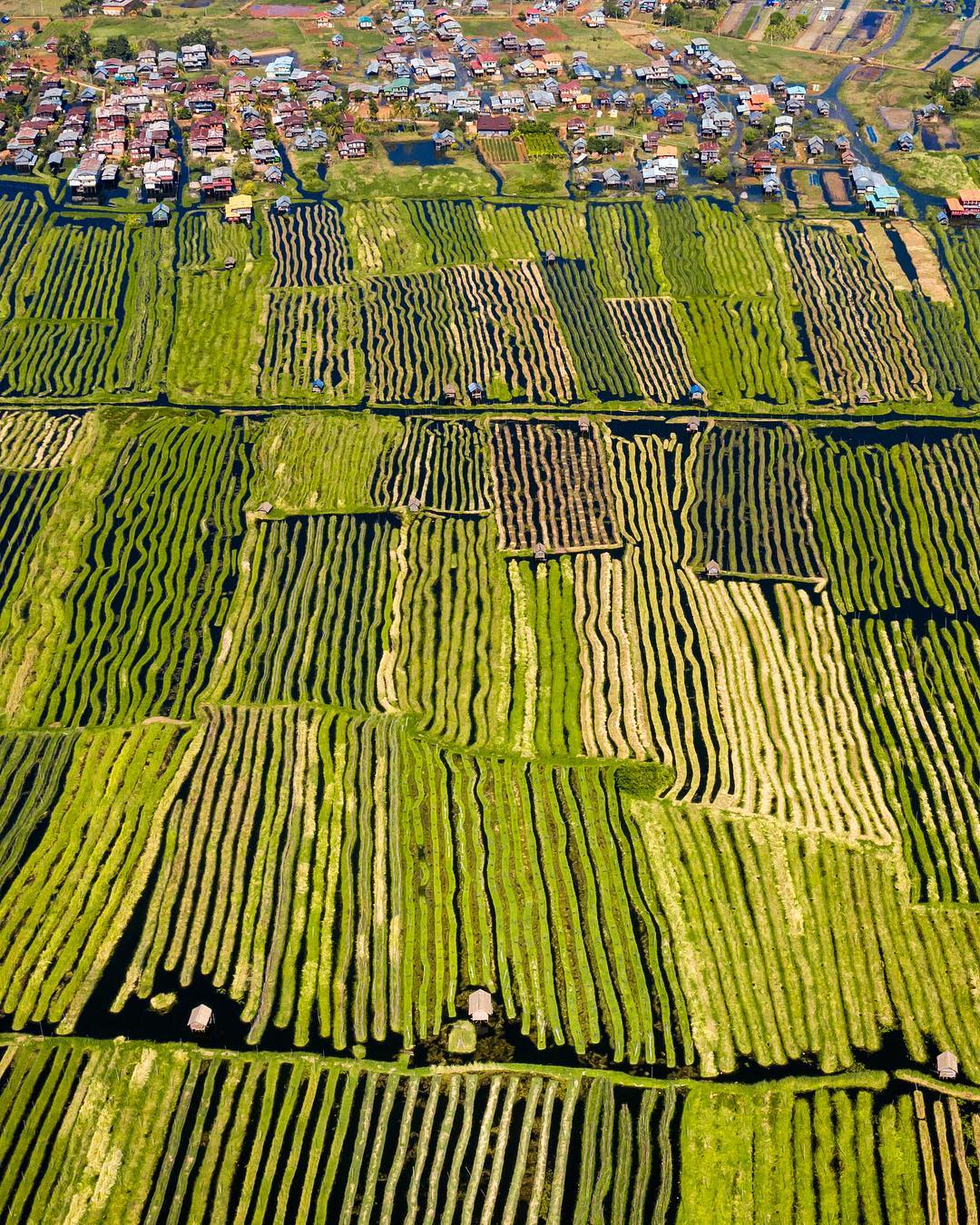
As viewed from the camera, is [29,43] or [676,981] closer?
[676,981]

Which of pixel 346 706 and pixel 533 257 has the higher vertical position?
pixel 533 257

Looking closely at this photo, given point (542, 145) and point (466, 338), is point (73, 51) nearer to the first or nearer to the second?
point (542, 145)

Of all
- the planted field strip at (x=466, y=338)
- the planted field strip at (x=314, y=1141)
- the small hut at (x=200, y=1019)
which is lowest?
the planted field strip at (x=314, y=1141)

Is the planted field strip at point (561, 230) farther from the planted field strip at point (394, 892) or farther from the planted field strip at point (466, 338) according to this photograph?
the planted field strip at point (394, 892)

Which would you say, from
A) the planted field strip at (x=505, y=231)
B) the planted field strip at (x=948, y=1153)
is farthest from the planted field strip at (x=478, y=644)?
the planted field strip at (x=505, y=231)

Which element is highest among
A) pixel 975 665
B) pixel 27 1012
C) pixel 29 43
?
pixel 29 43

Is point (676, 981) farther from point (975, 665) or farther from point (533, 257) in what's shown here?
point (533, 257)

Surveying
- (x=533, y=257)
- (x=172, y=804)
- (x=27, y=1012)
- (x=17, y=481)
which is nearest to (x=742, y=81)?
(x=533, y=257)
